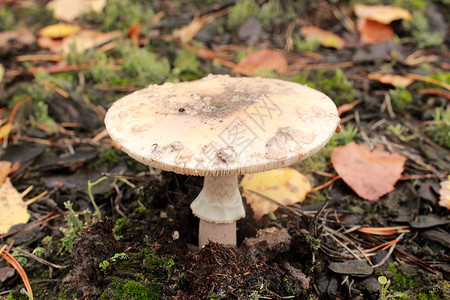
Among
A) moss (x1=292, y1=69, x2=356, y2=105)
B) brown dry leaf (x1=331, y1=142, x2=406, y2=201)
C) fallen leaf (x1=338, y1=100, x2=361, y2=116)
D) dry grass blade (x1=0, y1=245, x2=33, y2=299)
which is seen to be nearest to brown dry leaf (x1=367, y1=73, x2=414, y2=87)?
moss (x1=292, y1=69, x2=356, y2=105)

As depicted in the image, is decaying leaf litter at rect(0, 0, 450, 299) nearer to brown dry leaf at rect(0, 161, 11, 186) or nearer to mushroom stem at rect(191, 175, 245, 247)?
brown dry leaf at rect(0, 161, 11, 186)

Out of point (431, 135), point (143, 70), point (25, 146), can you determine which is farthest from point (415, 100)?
point (25, 146)

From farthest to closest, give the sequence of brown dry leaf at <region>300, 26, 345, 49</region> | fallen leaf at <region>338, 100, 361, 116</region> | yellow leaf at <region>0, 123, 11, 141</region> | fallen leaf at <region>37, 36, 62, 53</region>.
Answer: brown dry leaf at <region>300, 26, 345, 49</region> → fallen leaf at <region>37, 36, 62, 53</region> → fallen leaf at <region>338, 100, 361, 116</region> → yellow leaf at <region>0, 123, 11, 141</region>

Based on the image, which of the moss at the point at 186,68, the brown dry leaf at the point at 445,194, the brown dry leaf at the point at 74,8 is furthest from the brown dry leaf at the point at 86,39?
the brown dry leaf at the point at 445,194

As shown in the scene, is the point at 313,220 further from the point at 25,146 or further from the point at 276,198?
the point at 25,146

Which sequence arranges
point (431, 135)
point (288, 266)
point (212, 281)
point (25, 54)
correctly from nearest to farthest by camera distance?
point (212, 281)
point (288, 266)
point (431, 135)
point (25, 54)

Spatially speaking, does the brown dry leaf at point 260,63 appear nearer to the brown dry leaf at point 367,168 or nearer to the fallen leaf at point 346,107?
the fallen leaf at point 346,107

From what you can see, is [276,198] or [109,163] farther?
[109,163]
